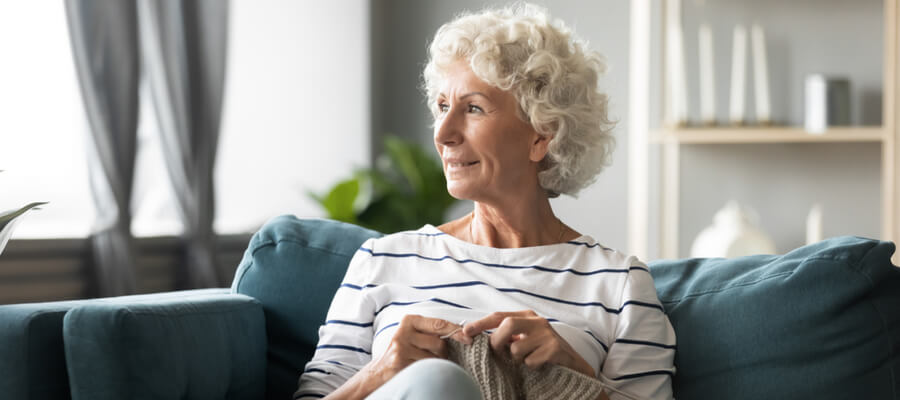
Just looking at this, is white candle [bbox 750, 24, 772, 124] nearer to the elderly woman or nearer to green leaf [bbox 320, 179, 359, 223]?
green leaf [bbox 320, 179, 359, 223]

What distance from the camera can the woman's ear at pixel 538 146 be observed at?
183cm

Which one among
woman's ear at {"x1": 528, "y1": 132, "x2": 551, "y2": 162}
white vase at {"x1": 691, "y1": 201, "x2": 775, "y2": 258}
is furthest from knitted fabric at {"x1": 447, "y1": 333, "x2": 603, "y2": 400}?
white vase at {"x1": 691, "y1": 201, "x2": 775, "y2": 258}

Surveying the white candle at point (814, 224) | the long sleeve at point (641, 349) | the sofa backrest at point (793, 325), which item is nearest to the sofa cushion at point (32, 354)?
the long sleeve at point (641, 349)

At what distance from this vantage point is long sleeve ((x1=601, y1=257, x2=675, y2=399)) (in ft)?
5.23

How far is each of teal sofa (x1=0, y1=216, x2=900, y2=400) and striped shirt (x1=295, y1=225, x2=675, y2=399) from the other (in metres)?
0.09

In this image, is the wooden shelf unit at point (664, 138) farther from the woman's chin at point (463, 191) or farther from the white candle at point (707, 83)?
the woman's chin at point (463, 191)

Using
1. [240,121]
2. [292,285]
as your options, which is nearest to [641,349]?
[292,285]

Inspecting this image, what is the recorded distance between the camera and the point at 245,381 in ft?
5.76

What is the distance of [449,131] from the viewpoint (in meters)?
A: 1.78

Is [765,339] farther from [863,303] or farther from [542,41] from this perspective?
[542,41]

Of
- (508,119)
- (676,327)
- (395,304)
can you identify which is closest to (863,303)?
(676,327)

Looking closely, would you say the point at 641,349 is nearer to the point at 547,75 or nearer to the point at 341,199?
the point at 547,75

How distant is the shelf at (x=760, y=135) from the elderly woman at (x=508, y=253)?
1808 millimetres

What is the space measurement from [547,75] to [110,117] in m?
2.43
